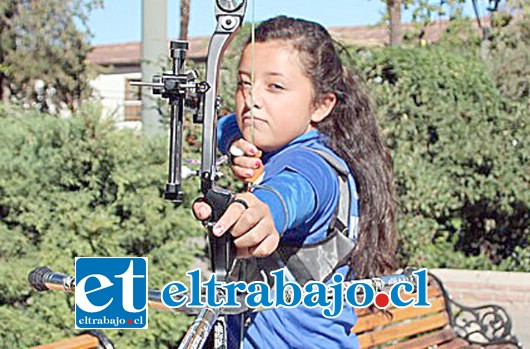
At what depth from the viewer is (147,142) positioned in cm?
510

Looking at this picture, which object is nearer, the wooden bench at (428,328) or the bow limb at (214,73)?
the bow limb at (214,73)

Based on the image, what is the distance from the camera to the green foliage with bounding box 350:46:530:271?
7152 mm

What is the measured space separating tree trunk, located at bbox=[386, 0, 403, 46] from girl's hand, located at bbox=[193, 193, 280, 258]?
342 inches

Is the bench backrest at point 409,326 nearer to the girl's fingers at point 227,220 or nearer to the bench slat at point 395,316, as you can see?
the bench slat at point 395,316

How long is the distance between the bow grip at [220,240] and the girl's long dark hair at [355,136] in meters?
0.58

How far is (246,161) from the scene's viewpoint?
1954 millimetres

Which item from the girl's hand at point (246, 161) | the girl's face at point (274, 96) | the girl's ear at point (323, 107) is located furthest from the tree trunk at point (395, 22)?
the girl's hand at point (246, 161)

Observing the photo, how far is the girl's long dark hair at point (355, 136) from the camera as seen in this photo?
7.37ft

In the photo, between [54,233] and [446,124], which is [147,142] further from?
[446,124]

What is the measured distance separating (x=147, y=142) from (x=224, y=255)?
341 centimetres

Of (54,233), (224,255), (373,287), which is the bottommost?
(54,233)

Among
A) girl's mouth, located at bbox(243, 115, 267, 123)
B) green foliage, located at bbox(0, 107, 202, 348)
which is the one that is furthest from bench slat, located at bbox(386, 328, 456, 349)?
girl's mouth, located at bbox(243, 115, 267, 123)

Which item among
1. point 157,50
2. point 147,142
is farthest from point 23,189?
point 157,50

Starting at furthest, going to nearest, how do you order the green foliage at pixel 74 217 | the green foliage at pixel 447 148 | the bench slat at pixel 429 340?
the green foliage at pixel 447 148
the bench slat at pixel 429 340
the green foliage at pixel 74 217
